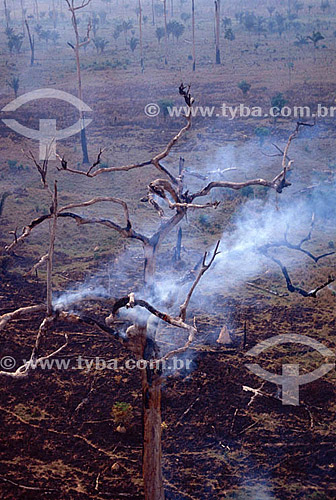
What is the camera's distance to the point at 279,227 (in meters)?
15.9

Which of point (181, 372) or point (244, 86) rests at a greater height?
point (244, 86)

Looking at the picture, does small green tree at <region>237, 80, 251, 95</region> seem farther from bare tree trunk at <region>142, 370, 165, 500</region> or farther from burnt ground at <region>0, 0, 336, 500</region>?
bare tree trunk at <region>142, 370, 165, 500</region>

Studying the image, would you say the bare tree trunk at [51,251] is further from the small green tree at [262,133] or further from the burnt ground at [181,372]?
the small green tree at [262,133]

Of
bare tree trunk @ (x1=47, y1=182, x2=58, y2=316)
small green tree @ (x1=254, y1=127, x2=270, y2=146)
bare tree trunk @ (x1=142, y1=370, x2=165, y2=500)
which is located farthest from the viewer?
small green tree @ (x1=254, y1=127, x2=270, y2=146)

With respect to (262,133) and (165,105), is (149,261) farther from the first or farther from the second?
(165,105)

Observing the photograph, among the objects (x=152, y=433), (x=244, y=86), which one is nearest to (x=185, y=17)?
(x=244, y=86)

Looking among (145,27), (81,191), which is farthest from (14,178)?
(145,27)

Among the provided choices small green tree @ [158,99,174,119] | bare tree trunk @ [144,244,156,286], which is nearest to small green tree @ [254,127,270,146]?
small green tree @ [158,99,174,119]

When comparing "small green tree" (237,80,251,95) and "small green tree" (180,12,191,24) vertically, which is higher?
"small green tree" (180,12,191,24)

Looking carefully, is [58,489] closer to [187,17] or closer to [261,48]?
[261,48]

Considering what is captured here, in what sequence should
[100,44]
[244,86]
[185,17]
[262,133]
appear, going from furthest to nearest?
[185,17] < [100,44] < [244,86] < [262,133]

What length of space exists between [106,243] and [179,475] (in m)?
8.84

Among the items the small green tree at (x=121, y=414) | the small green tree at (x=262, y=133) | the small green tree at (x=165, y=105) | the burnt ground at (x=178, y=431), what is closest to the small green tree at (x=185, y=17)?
the small green tree at (x=165, y=105)

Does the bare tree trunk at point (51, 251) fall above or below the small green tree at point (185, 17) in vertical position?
below
